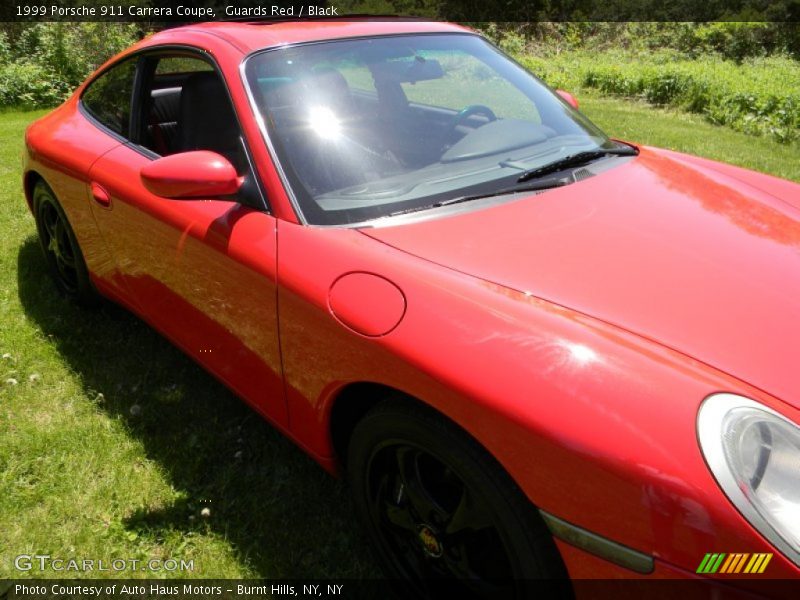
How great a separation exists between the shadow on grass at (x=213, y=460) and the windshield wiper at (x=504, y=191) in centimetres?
108

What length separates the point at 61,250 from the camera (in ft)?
11.7

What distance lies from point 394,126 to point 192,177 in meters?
0.69

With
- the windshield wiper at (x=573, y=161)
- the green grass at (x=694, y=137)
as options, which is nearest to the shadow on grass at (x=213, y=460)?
the windshield wiper at (x=573, y=161)

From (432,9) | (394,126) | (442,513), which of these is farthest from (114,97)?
(432,9)

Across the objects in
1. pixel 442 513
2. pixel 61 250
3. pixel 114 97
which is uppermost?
pixel 114 97

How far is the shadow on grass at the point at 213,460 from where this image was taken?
216cm

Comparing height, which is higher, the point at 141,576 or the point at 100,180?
the point at 100,180

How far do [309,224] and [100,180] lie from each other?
4.47 feet

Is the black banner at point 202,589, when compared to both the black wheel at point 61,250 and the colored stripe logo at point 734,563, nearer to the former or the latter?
the colored stripe logo at point 734,563

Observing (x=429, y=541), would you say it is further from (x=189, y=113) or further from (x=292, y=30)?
(x=189, y=113)

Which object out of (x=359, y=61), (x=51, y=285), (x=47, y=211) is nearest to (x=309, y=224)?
(x=359, y=61)

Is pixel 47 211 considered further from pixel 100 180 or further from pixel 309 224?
pixel 309 224

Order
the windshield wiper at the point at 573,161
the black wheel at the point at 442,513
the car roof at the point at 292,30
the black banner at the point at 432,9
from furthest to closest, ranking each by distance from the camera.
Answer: the black banner at the point at 432,9
the car roof at the point at 292,30
the windshield wiper at the point at 573,161
the black wheel at the point at 442,513

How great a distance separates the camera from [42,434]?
8.88ft
